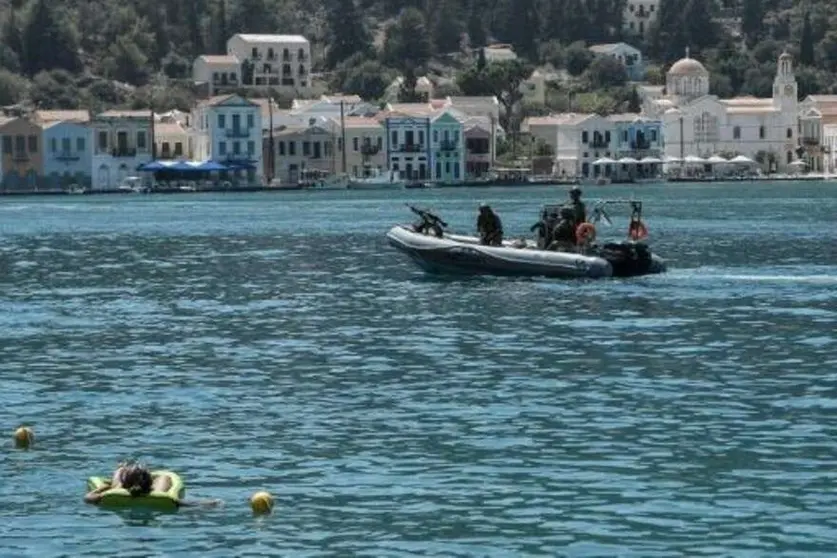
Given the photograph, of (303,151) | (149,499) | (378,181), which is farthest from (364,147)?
(149,499)

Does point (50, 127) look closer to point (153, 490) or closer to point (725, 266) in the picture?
point (725, 266)

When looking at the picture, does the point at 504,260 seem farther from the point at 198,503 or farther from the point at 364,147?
the point at 364,147

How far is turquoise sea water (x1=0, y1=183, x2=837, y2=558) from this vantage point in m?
24.2

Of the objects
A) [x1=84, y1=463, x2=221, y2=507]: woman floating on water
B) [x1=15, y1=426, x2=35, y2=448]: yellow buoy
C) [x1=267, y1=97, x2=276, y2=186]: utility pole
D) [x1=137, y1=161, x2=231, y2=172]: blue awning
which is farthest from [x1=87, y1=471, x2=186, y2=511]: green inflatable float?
[x1=267, y1=97, x2=276, y2=186]: utility pole

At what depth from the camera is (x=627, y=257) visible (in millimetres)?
54562

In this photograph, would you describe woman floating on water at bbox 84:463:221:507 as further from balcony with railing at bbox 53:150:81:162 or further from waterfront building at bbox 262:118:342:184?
waterfront building at bbox 262:118:342:184

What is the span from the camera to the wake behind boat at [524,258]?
53844 mm

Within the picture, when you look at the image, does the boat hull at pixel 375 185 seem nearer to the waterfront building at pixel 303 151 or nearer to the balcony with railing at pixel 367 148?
the balcony with railing at pixel 367 148

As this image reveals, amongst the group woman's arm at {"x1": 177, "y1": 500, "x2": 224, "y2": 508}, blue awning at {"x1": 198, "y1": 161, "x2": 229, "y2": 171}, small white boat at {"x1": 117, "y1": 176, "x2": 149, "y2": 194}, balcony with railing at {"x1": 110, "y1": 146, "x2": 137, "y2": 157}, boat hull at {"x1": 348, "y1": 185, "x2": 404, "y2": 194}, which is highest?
woman's arm at {"x1": 177, "y1": 500, "x2": 224, "y2": 508}

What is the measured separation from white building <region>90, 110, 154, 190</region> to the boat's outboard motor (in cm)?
12231

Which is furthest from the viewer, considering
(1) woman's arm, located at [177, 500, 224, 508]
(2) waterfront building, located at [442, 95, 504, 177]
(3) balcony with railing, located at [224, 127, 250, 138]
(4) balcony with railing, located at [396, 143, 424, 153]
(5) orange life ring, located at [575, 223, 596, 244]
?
(2) waterfront building, located at [442, 95, 504, 177]

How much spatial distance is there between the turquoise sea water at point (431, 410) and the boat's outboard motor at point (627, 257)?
1.62ft

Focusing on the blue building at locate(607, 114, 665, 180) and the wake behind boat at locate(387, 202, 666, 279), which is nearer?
the wake behind boat at locate(387, 202, 666, 279)

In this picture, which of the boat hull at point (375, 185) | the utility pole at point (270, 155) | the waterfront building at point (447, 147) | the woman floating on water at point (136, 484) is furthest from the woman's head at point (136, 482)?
the waterfront building at point (447, 147)
